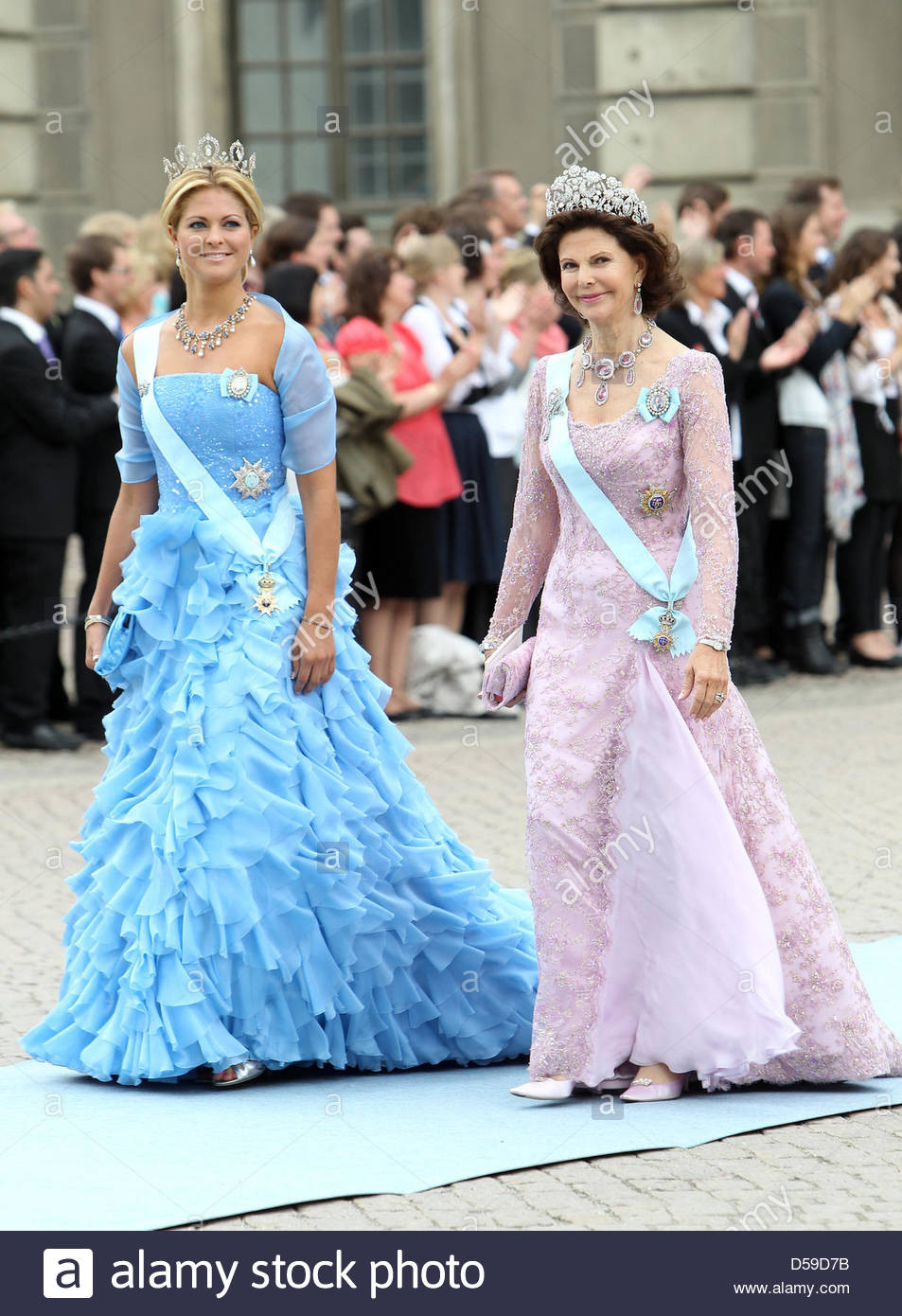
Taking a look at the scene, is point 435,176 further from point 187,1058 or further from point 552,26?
point 187,1058

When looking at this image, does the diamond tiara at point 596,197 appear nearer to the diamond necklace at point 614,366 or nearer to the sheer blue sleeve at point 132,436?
the diamond necklace at point 614,366

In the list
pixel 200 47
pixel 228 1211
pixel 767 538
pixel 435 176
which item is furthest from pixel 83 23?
pixel 228 1211

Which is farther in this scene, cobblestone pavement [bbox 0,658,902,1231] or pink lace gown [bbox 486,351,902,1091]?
pink lace gown [bbox 486,351,902,1091]

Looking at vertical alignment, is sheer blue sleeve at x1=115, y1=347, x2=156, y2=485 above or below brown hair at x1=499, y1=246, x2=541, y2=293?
below

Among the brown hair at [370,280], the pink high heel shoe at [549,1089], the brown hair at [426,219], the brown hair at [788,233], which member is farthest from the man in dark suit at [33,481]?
the pink high heel shoe at [549,1089]

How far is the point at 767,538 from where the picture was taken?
1200 cm

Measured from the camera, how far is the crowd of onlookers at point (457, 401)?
9.80 m

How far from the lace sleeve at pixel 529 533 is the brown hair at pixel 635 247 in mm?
260

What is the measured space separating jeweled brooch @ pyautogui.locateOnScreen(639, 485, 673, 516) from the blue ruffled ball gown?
816 mm

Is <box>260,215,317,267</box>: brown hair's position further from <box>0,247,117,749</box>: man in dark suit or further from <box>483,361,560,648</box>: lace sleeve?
<box>483,361,560,648</box>: lace sleeve

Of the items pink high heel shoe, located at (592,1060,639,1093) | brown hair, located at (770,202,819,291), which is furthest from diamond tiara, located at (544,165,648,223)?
brown hair, located at (770,202,819,291)

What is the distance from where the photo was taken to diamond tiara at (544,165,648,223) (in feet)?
16.6

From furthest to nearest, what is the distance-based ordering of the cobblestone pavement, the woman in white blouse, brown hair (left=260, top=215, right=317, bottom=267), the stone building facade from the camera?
1. the stone building facade
2. the woman in white blouse
3. brown hair (left=260, top=215, right=317, bottom=267)
4. the cobblestone pavement

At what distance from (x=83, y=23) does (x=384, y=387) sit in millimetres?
8719
